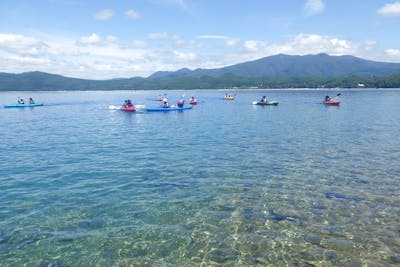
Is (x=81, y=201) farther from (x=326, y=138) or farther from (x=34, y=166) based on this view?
(x=326, y=138)

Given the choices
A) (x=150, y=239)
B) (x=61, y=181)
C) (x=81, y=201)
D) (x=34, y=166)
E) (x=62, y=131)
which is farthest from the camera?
(x=62, y=131)

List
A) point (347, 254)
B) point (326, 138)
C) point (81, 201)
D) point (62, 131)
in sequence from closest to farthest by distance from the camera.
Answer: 1. point (347, 254)
2. point (81, 201)
3. point (326, 138)
4. point (62, 131)

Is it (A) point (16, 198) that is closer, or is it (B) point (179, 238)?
(B) point (179, 238)

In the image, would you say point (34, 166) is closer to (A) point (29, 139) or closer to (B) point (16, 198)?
(B) point (16, 198)

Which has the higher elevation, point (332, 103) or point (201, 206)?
point (332, 103)

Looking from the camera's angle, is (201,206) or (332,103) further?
(332,103)

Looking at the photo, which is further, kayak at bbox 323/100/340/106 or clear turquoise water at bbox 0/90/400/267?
kayak at bbox 323/100/340/106

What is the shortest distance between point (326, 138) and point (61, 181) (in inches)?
1177

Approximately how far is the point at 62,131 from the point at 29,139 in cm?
715

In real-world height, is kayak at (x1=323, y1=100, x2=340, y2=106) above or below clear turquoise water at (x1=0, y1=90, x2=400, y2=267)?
above

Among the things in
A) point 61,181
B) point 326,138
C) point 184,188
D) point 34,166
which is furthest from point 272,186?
point 326,138

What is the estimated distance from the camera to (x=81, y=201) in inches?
674

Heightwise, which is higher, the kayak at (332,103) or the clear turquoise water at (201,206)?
the kayak at (332,103)

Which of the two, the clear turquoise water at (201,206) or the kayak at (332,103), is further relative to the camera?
the kayak at (332,103)
